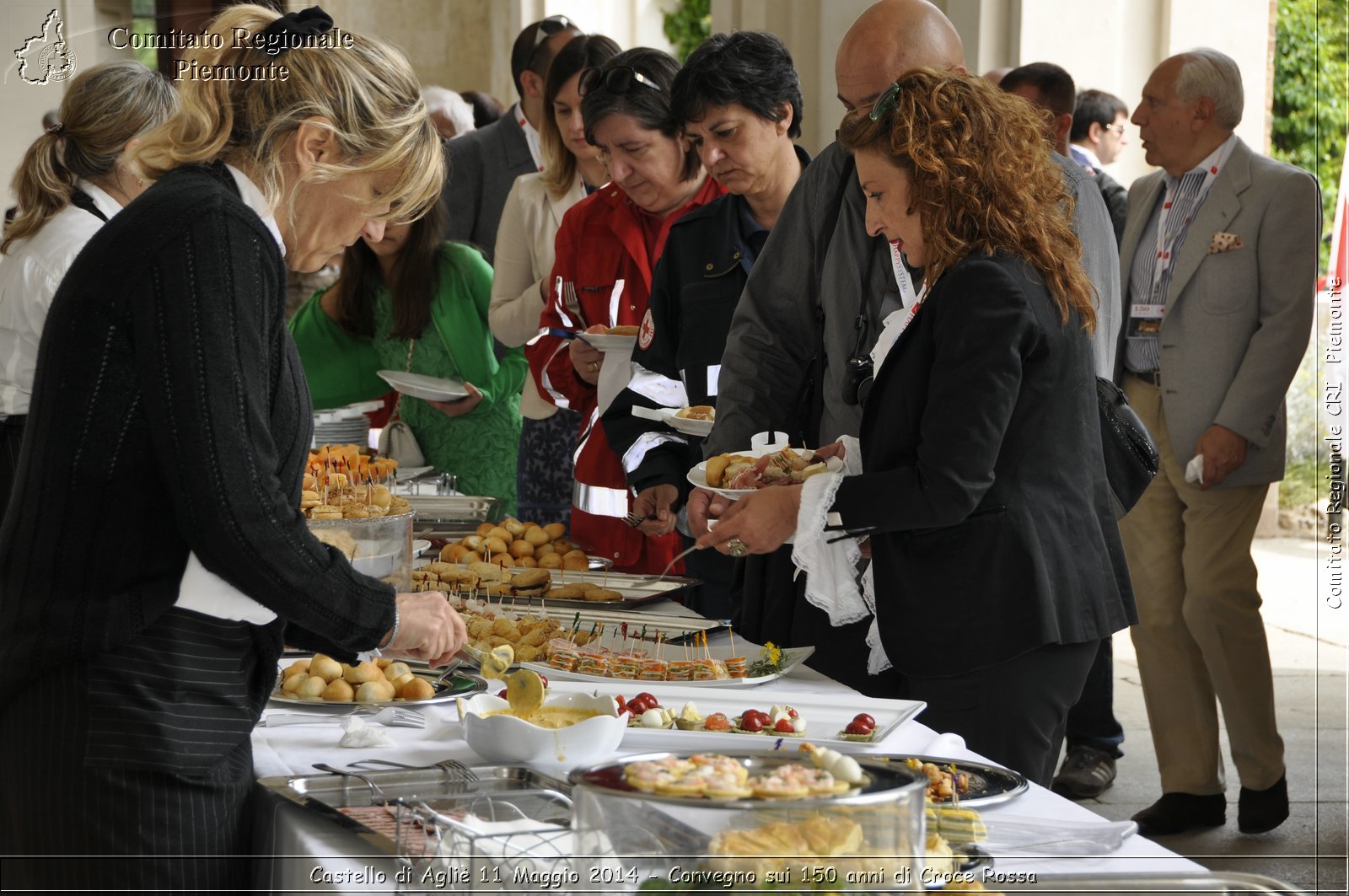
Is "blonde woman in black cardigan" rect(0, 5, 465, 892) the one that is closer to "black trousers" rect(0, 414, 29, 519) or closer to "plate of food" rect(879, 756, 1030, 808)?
"plate of food" rect(879, 756, 1030, 808)

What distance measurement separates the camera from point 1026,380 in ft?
6.79

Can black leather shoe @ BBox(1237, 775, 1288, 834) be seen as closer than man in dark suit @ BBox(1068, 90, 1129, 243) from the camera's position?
Yes

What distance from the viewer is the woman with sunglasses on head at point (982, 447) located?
2.03 meters

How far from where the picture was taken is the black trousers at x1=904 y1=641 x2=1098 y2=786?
2.12m

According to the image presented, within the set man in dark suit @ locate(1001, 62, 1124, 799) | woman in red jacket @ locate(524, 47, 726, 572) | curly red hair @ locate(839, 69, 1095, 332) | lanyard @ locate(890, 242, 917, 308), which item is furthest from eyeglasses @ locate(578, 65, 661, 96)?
man in dark suit @ locate(1001, 62, 1124, 799)

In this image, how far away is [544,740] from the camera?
167 cm

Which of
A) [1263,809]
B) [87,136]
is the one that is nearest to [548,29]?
[87,136]

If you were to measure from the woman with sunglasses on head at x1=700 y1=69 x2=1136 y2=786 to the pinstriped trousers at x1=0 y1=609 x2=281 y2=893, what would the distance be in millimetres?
958

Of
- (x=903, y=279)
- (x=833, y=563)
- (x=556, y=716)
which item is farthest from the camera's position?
(x=903, y=279)

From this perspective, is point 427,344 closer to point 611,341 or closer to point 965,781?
point 611,341

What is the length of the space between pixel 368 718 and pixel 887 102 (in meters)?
1.17

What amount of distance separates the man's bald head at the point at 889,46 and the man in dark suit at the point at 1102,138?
215cm

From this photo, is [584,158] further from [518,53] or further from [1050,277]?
[1050,277]

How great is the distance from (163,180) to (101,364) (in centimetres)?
22
